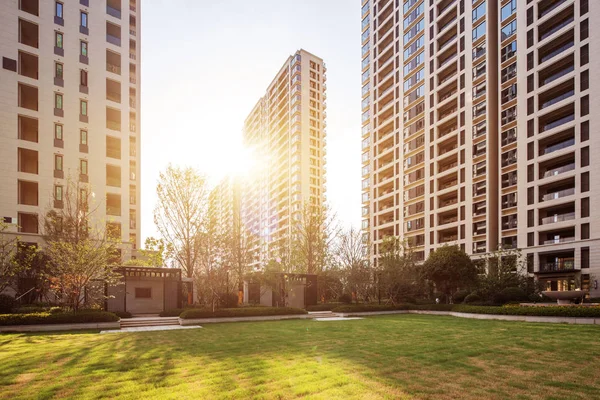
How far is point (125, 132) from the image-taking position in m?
44.1

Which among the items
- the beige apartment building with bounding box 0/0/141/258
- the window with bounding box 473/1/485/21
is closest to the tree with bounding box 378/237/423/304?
the beige apartment building with bounding box 0/0/141/258

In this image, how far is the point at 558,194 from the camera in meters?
46.3

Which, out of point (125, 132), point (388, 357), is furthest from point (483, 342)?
point (125, 132)

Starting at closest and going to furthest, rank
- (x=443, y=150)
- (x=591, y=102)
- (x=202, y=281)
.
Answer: (x=202, y=281)
(x=591, y=102)
(x=443, y=150)

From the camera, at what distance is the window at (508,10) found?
54.8 metres

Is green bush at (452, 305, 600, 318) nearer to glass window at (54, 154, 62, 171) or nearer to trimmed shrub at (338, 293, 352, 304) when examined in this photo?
trimmed shrub at (338, 293, 352, 304)

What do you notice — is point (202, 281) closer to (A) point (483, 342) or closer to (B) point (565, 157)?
(A) point (483, 342)

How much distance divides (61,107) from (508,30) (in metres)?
58.0

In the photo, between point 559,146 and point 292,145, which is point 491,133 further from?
point 292,145

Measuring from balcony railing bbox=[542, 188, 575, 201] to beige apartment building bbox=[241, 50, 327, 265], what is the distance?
5813 centimetres

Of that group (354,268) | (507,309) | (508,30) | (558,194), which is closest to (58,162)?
(354,268)

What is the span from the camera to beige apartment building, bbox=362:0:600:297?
4481cm

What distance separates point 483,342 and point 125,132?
137 ft

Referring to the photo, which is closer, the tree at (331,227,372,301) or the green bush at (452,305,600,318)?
the green bush at (452,305,600,318)
